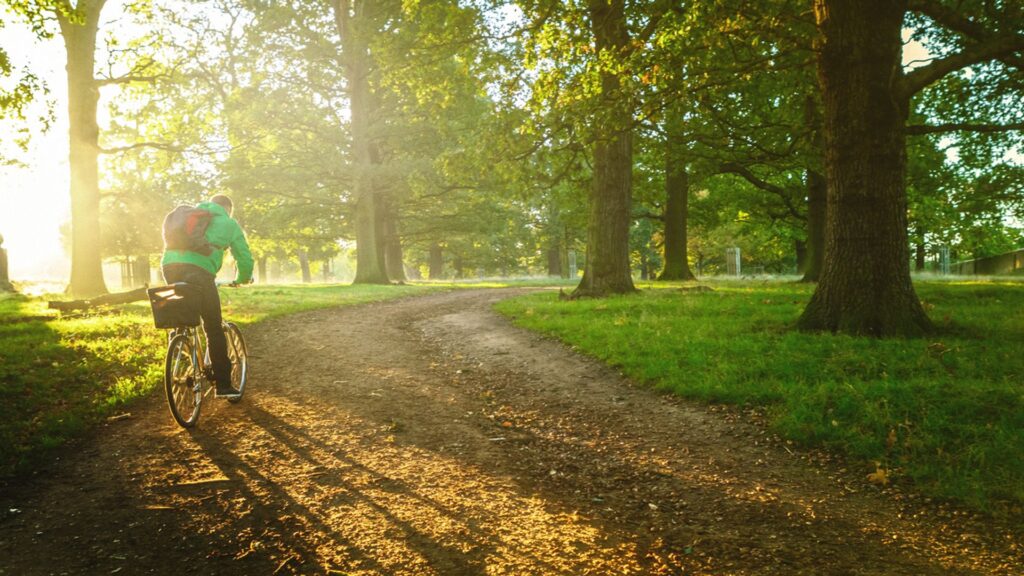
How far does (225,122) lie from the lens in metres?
22.5

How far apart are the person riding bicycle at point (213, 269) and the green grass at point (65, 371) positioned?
138cm

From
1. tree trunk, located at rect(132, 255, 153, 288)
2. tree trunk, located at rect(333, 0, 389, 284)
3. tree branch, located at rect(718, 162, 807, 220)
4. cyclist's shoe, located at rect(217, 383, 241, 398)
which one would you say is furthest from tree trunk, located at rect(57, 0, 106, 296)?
tree trunk, located at rect(132, 255, 153, 288)

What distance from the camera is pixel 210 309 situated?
568cm

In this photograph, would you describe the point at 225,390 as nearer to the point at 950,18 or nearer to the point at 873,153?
the point at 873,153

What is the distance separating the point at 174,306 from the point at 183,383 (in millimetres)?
755

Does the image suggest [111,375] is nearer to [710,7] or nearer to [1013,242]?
[710,7]

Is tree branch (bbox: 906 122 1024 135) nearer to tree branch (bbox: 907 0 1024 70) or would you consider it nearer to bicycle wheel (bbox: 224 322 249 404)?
tree branch (bbox: 907 0 1024 70)

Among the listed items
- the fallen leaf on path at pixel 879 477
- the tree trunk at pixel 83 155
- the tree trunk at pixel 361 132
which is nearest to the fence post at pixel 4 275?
the tree trunk at pixel 83 155

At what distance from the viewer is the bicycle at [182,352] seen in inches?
207

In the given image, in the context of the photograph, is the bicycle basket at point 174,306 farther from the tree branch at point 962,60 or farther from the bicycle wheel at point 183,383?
the tree branch at point 962,60

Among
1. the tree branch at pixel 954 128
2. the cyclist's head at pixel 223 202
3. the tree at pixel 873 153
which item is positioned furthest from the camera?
the tree branch at pixel 954 128

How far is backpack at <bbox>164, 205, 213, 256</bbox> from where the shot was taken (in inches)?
216

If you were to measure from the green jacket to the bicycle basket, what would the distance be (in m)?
0.31

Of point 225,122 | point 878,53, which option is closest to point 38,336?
point 878,53
